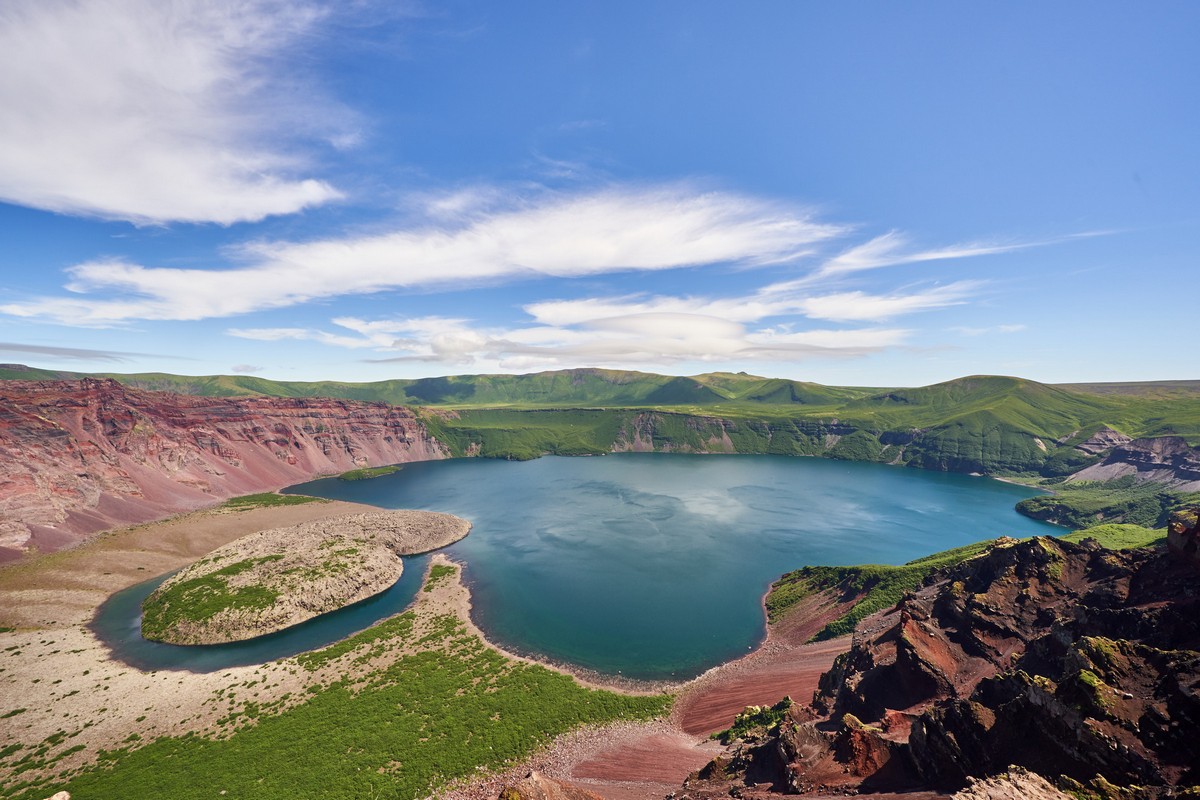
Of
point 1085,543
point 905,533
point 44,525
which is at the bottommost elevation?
point 905,533

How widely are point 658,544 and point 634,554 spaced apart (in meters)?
10.2

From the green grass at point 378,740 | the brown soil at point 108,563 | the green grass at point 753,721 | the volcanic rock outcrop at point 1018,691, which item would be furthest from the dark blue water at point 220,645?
the volcanic rock outcrop at point 1018,691

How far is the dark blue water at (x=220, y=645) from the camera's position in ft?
190

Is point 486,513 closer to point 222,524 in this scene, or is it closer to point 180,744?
point 222,524

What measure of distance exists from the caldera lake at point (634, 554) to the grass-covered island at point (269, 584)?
2.35 meters

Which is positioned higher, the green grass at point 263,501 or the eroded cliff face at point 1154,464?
the eroded cliff face at point 1154,464

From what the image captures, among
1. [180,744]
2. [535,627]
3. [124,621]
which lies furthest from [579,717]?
[124,621]

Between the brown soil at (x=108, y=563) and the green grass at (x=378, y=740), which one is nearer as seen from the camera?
the green grass at (x=378, y=740)

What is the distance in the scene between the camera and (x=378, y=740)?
1629 inches

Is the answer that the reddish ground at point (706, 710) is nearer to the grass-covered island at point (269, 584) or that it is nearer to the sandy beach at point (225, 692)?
the sandy beach at point (225, 692)

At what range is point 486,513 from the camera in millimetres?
143125

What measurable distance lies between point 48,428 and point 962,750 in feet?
637

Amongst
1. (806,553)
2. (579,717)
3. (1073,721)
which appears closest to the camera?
(1073,721)

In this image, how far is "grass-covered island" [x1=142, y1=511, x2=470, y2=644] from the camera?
64062 mm
